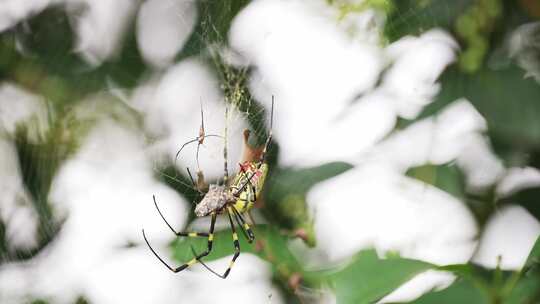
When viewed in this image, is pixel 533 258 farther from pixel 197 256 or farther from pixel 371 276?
pixel 197 256

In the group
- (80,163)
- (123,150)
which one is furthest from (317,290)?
(80,163)

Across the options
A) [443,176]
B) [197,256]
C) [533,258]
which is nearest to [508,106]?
[443,176]

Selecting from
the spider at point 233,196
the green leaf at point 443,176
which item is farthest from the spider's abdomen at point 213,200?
the green leaf at point 443,176

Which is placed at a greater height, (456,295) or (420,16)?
(420,16)

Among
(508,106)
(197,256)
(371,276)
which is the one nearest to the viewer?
(371,276)

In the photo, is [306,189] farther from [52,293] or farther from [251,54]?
[52,293]

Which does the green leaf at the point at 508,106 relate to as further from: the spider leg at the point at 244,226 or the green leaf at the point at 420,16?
the spider leg at the point at 244,226

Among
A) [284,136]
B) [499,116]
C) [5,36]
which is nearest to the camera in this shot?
[499,116]
